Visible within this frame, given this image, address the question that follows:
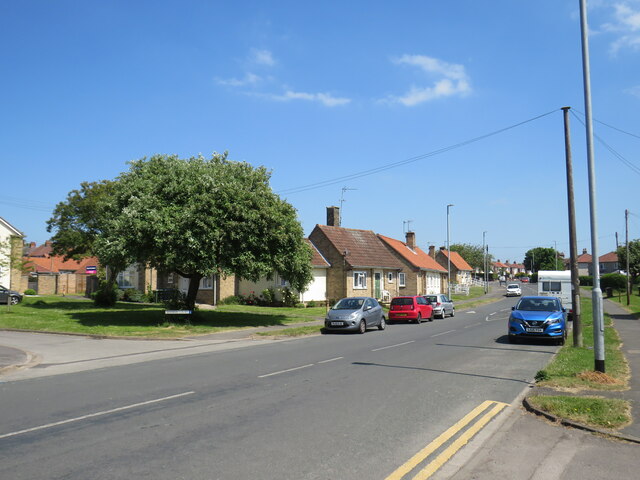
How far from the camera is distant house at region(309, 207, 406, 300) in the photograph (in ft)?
128

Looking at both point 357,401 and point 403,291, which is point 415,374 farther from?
point 403,291

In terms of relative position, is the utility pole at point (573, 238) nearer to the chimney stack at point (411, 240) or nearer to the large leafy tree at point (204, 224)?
the large leafy tree at point (204, 224)

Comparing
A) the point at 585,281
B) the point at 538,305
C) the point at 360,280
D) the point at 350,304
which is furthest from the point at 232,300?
the point at 585,281

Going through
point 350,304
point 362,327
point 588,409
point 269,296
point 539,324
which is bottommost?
point 362,327

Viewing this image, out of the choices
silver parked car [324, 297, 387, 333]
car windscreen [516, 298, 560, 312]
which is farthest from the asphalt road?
silver parked car [324, 297, 387, 333]

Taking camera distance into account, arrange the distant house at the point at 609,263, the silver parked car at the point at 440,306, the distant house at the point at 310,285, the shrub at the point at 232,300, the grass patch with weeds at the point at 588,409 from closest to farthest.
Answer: the grass patch with weeds at the point at 588,409, the silver parked car at the point at 440,306, the distant house at the point at 310,285, the shrub at the point at 232,300, the distant house at the point at 609,263

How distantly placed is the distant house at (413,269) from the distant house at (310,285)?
8136 mm

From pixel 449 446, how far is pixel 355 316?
15806 millimetres

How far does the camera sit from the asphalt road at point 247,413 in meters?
5.38

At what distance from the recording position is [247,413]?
755cm

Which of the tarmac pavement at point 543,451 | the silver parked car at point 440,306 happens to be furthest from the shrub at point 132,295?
the tarmac pavement at point 543,451

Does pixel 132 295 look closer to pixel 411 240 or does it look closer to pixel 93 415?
pixel 411 240

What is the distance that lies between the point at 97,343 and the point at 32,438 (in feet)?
41.0

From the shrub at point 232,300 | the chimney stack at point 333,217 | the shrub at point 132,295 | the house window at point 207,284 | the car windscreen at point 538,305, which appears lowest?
the shrub at point 232,300
